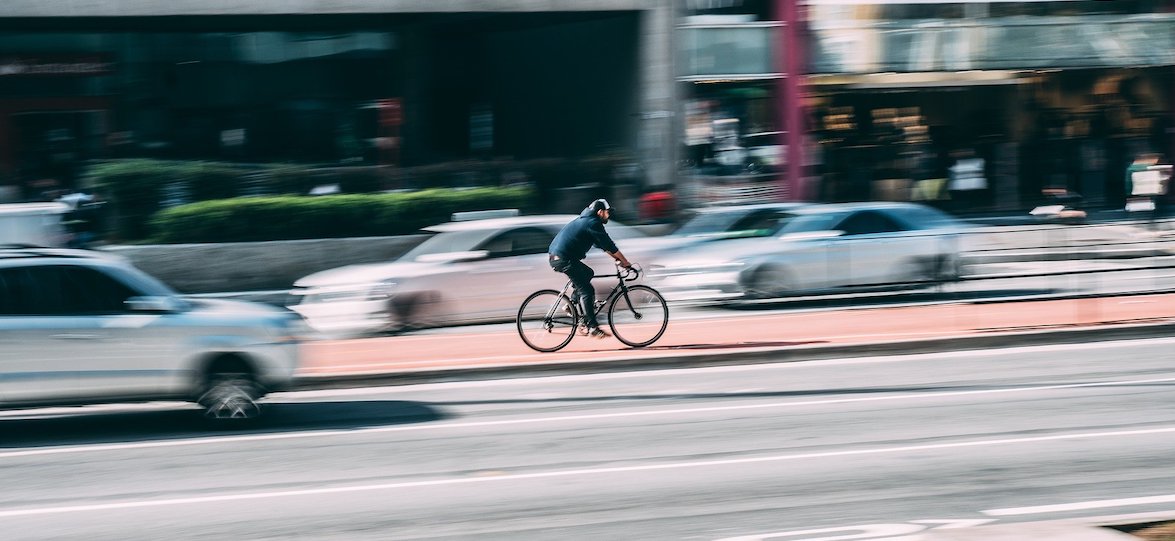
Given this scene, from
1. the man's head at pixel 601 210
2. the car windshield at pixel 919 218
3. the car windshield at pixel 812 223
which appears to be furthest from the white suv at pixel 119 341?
the car windshield at pixel 919 218

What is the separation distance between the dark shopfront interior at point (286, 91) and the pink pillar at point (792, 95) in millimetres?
3198

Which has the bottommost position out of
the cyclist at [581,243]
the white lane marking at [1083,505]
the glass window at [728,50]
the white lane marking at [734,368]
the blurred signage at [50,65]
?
the white lane marking at [734,368]

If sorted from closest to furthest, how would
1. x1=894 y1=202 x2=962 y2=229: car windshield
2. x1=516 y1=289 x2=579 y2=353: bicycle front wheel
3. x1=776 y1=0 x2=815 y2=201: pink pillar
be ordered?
x1=516 y1=289 x2=579 y2=353: bicycle front wheel < x1=894 y1=202 x2=962 y2=229: car windshield < x1=776 y1=0 x2=815 y2=201: pink pillar

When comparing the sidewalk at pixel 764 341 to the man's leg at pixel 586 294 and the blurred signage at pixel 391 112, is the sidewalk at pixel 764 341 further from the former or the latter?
the blurred signage at pixel 391 112

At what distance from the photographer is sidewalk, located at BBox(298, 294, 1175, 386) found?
13164 mm

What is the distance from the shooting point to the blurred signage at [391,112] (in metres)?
28.6

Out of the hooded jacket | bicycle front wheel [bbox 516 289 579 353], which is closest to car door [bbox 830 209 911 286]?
bicycle front wheel [bbox 516 289 579 353]

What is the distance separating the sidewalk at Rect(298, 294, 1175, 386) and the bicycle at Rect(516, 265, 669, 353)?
0.17 m

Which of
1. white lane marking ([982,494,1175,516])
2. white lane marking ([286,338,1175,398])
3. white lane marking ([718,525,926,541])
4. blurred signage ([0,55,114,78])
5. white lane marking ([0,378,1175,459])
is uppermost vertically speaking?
blurred signage ([0,55,114,78])

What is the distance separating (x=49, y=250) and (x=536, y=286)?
7171 mm

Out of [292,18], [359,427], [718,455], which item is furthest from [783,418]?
[292,18]

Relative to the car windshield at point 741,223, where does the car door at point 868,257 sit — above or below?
below

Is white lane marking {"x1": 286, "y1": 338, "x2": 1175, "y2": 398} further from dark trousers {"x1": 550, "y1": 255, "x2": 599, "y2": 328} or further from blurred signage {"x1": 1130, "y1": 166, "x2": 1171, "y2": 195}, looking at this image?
blurred signage {"x1": 1130, "y1": 166, "x2": 1171, "y2": 195}

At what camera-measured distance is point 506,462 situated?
29.2 ft
